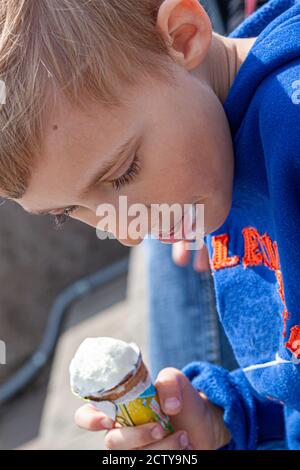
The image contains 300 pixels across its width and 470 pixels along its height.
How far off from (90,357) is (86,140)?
30 cm

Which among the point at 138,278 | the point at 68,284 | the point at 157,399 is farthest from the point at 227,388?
the point at 68,284

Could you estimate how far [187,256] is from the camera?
1.41 m

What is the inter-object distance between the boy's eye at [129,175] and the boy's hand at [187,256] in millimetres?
472

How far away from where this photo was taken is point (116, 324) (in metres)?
2.35

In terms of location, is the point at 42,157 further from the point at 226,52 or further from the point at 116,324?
the point at 116,324

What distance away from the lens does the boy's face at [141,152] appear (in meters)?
0.84

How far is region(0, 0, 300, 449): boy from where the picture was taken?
827 millimetres

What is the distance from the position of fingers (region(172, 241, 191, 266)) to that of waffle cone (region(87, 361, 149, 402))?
0.41m

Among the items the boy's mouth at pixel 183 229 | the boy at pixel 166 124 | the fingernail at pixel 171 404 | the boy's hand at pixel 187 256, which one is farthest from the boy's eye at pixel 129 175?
the boy's hand at pixel 187 256

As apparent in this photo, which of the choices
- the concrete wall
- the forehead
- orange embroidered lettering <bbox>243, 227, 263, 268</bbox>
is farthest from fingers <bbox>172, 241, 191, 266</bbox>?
the concrete wall

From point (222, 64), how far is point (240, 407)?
526 millimetres

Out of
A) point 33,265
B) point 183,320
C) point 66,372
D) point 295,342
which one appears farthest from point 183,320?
point 33,265

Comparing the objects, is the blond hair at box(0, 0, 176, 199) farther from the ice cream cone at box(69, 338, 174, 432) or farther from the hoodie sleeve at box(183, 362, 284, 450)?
the hoodie sleeve at box(183, 362, 284, 450)

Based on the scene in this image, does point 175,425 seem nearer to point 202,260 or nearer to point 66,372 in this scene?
point 202,260
